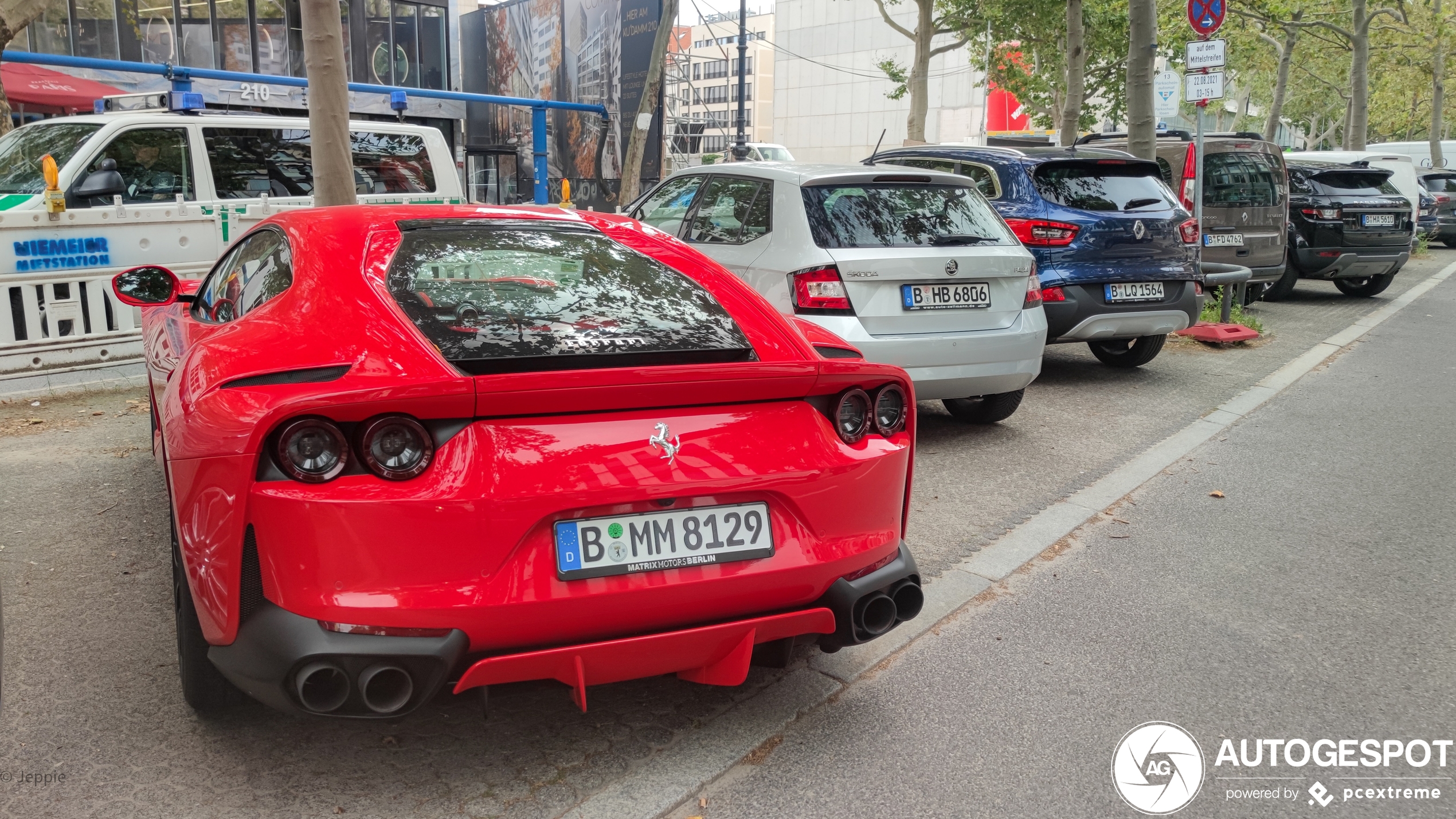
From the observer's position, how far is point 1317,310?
13.9 meters

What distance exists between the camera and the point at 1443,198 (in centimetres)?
2800

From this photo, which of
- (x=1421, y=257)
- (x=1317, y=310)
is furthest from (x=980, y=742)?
(x=1421, y=257)

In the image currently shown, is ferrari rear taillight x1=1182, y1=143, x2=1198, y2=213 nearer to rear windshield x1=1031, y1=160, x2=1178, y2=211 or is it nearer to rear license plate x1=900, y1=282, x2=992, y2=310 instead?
rear windshield x1=1031, y1=160, x2=1178, y2=211

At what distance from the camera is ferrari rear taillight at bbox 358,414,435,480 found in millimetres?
2463

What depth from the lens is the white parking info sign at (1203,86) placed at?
11617mm

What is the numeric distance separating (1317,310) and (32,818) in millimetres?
14445

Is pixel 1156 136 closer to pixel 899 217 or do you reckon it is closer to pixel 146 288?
pixel 899 217

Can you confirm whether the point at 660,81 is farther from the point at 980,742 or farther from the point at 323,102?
the point at 980,742

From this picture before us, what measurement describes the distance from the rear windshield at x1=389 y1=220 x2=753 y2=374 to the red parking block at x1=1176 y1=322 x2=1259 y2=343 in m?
8.52

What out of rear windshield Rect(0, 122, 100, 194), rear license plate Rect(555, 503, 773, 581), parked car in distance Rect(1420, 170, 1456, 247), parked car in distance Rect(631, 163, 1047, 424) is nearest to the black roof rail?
parked car in distance Rect(631, 163, 1047, 424)

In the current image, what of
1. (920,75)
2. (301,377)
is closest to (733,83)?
(920,75)

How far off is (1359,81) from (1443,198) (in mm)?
3761

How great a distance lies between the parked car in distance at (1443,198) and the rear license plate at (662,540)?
30.3m

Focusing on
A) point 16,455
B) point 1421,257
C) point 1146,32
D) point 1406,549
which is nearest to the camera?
point 1406,549
